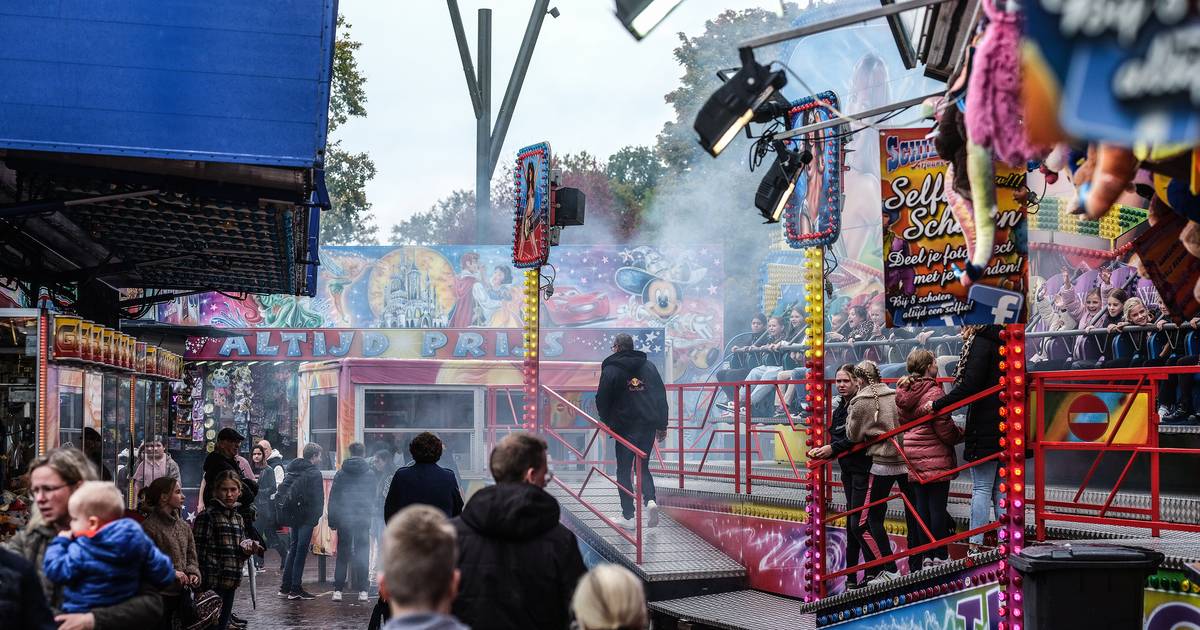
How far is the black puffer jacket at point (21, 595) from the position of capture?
416 centimetres

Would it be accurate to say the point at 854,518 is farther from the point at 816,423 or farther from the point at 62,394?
the point at 62,394

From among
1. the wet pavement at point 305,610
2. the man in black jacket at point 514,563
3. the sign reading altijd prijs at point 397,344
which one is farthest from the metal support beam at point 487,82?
the man in black jacket at point 514,563

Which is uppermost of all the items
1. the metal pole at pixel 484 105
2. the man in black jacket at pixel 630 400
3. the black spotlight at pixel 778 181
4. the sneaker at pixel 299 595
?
the metal pole at pixel 484 105

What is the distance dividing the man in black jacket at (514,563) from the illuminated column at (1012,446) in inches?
156

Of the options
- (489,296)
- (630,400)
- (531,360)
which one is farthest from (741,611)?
(489,296)

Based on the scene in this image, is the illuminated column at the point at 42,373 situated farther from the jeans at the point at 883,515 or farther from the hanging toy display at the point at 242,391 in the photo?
the hanging toy display at the point at 242,391

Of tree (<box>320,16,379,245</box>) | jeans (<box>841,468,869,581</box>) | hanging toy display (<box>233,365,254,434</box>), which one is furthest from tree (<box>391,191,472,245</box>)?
jeans (<box>841,468,869,581</box>)

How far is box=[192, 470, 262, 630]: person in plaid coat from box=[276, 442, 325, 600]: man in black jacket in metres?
4.57

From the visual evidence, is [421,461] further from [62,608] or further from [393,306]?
[393,306]

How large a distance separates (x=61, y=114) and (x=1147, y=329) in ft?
31.3

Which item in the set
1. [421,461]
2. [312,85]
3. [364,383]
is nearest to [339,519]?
[364,383]

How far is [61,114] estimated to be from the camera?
7.81 m

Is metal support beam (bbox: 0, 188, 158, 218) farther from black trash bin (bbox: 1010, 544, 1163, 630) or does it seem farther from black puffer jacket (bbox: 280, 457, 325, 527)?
black puffer jacket (bbox: 280, 457, 325, 527)

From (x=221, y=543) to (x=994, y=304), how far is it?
6.44 metres
